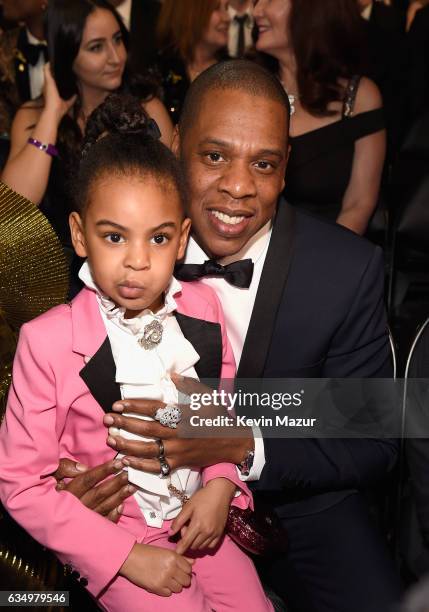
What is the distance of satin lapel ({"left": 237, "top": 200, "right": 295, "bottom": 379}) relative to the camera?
6.87ft

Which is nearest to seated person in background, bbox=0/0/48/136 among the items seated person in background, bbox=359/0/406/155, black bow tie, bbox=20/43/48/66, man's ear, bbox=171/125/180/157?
black bow tie, bbox=20/43/48/66

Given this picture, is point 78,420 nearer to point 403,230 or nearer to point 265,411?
point 265,411

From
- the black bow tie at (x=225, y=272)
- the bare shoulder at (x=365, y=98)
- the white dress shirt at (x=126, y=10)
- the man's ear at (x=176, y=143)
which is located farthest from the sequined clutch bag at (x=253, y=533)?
the white dress shirt at (x=126, y=10)

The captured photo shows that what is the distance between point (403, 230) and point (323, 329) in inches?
39.2

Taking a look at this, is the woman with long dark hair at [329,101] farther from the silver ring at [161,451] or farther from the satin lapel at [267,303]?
the silver ring at [161,451]

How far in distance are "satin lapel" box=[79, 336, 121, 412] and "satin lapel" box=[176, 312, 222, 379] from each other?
201 mm

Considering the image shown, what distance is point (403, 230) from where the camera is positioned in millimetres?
2996

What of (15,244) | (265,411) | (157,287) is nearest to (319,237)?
(265,411)

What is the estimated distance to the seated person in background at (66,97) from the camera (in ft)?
10.3

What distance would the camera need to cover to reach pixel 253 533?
1.81m

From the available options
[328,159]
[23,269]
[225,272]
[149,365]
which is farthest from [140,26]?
[149,365]

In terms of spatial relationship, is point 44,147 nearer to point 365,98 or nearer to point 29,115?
point 29,115

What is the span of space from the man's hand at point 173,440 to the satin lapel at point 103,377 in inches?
1.5

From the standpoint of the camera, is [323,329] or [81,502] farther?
[323,329]
